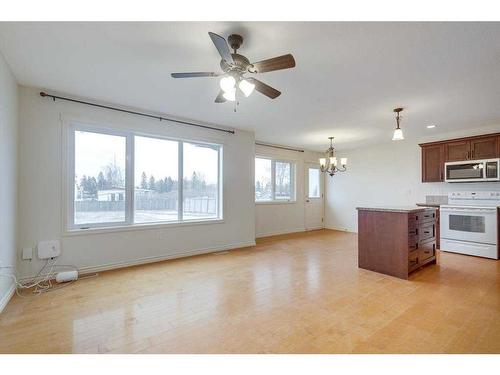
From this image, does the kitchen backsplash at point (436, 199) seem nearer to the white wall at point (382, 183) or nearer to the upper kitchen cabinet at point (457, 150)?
the white wall at point (382, 183)

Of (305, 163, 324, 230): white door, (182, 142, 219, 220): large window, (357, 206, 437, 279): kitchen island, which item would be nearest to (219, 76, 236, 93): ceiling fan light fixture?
(182, 142, 219, 220): large window

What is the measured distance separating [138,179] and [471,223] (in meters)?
5.85

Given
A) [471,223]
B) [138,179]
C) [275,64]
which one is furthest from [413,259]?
[138,179]

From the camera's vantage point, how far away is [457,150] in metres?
4.96

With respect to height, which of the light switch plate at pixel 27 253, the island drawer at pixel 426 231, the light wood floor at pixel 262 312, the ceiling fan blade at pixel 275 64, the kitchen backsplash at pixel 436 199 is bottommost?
the light wood floor at pixel 262 312

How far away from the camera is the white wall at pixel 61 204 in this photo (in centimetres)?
312

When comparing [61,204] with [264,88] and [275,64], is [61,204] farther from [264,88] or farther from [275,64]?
[275,64]

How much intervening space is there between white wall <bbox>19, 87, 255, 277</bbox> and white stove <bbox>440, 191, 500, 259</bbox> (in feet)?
13.7

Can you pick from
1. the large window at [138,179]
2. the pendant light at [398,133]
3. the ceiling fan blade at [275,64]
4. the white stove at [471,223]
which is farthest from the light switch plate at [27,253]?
the white stove at [471,223]

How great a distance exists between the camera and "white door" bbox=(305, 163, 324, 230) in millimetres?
7508

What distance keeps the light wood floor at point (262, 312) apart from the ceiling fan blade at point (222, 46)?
2204 millimetres

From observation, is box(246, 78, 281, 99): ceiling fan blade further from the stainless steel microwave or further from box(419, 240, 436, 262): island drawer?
the stainless steel microwave
